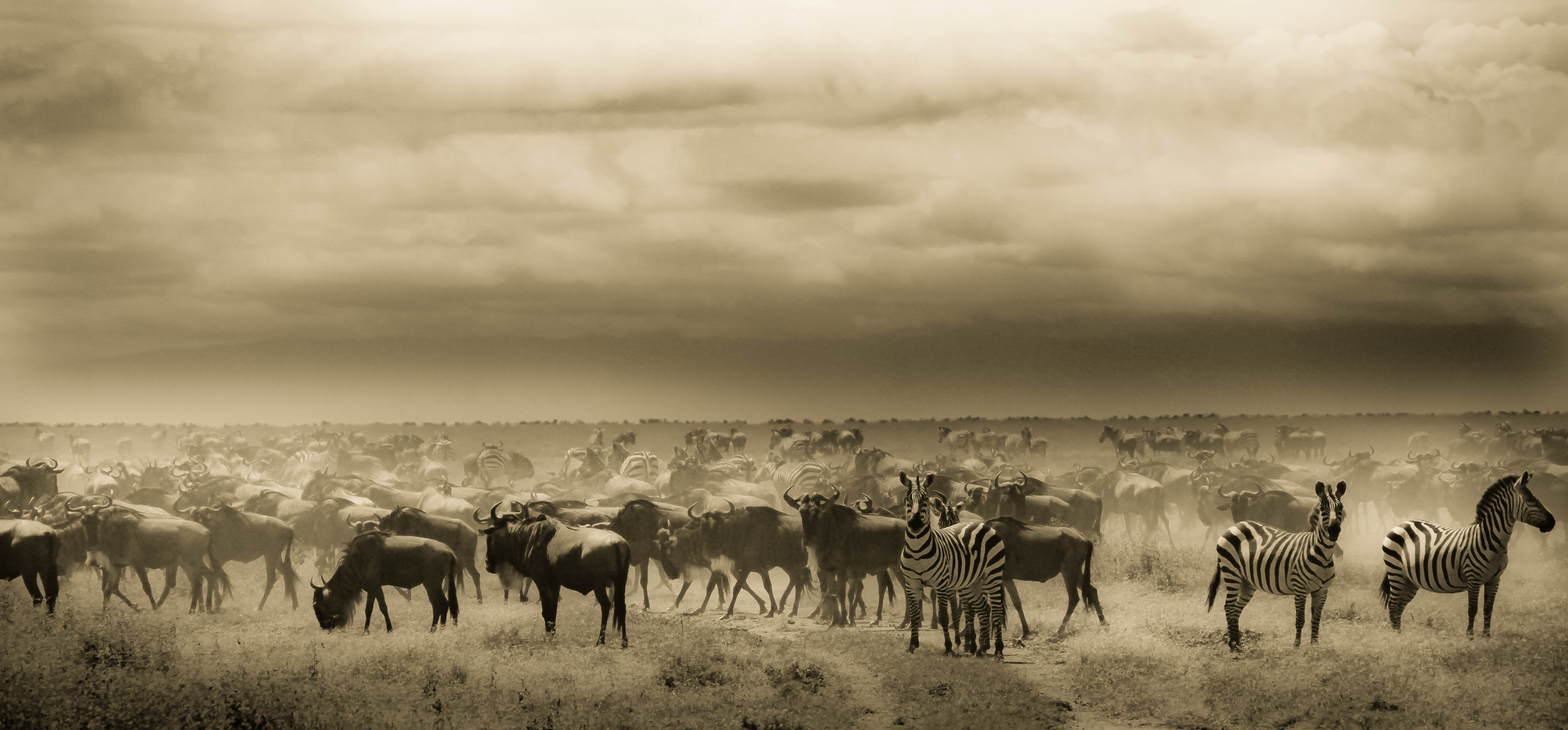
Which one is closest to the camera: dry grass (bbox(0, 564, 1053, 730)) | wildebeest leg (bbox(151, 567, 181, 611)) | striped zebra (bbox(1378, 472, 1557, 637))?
Answer: dry grass (bbox(0, 564, 1053, 730))

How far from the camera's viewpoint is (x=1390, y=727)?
1391 cm

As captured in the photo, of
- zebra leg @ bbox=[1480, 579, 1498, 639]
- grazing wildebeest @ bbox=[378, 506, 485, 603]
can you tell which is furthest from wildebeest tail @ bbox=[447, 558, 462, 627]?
zebra leg @ bbox=[1480, 579, 1498, 639]

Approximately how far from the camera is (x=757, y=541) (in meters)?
22.4

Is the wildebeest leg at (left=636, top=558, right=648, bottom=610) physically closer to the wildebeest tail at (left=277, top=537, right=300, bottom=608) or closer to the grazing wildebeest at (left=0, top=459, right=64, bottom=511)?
the wildebeest tail at (left=277, top=537, right=300, bottom=608)

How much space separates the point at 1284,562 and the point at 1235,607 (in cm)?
99

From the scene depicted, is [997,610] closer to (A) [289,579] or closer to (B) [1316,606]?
(B) [1316,606]

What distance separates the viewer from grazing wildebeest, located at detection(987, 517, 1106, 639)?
1939 centimetres

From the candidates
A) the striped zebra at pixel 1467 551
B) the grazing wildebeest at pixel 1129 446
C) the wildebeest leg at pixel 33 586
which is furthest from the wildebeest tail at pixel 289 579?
the grazing wildebeest at pixel 1129 446

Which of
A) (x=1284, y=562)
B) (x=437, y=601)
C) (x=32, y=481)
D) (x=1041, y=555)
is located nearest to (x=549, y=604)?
(x=437, y=601)

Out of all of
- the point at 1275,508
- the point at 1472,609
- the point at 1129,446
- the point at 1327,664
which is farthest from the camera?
the point at 1129,446

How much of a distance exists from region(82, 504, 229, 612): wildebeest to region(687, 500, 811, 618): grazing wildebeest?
30.6 ft

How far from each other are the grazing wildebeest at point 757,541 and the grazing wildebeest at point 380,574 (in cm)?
524

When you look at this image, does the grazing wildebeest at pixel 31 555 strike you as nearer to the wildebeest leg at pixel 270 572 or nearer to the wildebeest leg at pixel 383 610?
the wildebeest leg at pixel 270 572

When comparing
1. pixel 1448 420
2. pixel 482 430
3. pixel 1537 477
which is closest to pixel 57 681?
pixel 1537 477
